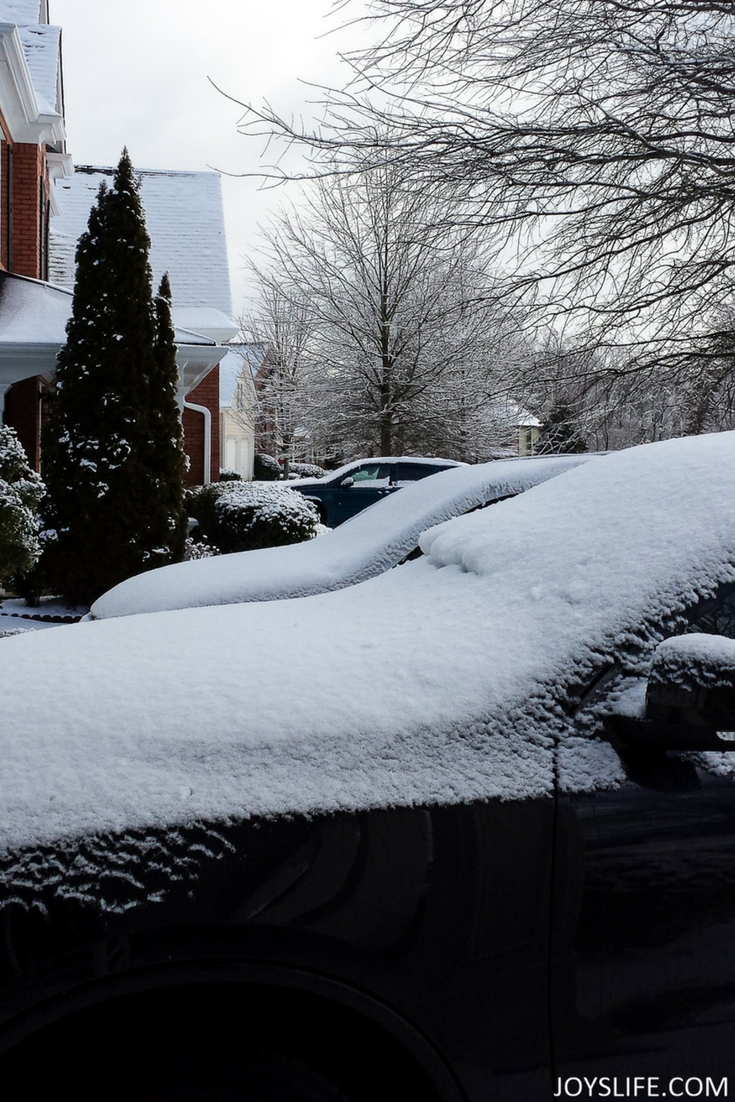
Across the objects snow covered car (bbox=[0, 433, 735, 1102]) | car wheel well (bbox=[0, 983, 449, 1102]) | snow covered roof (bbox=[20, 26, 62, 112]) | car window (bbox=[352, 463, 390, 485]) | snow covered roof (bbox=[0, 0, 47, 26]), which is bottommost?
car wheel well (bbox=[0, 983, 449, 1102])

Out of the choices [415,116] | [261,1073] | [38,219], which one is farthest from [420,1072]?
[38,219]

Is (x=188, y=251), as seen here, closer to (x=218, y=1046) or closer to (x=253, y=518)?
(x=253, y=518)

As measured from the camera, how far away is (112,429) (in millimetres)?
10352

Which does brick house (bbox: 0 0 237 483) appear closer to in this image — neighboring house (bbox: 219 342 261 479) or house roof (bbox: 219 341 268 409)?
house roof (bbox: 219 341 268 409)

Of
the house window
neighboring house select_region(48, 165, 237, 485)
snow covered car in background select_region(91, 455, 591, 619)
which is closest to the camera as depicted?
snow covered car in background select_region(91, 455, 591, 619)

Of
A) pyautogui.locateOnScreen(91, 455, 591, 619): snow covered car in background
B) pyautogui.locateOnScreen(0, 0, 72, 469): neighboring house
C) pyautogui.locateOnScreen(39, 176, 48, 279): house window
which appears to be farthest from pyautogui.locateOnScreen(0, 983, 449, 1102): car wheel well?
pyautogui.locateOnScreen(39, 176, 48, 279): house window

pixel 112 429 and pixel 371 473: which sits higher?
pixel 112 429

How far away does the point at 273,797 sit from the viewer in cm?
159

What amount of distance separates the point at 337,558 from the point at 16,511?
437 centimetres

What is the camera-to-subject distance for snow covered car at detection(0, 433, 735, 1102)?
4.94ft

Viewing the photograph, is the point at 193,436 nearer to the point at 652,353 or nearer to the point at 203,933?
the point at 652,353

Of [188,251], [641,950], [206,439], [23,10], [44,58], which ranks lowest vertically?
[641,950]

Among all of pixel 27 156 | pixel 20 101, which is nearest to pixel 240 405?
pixel 27 156

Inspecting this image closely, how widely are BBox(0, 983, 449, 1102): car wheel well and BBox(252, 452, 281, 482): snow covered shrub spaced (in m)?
37.8
